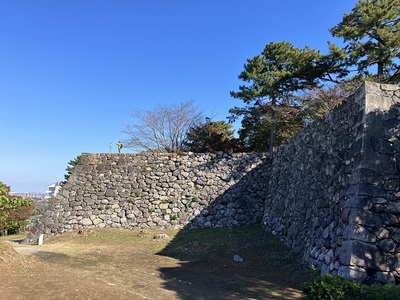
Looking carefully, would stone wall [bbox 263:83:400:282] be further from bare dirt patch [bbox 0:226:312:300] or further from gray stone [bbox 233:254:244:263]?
gray stone [bbox 233:254:244:263]

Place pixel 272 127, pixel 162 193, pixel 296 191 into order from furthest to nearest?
1. pixel 272 127
2. pixel 162 193
3. pixel 296 191

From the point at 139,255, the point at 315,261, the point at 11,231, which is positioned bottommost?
the point at 11,231

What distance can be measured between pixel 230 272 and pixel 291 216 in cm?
303

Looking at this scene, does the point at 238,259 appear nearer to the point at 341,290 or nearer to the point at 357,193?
the point at 357,193

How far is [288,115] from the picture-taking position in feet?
60.0

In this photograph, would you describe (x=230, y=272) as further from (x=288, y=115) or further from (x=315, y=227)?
(x=288, y=115)

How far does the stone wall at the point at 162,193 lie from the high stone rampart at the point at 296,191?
0.04 metres

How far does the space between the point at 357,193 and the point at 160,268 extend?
15.9 feet

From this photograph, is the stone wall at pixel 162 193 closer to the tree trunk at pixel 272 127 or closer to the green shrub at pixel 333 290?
the tree trunk at pixel 272 127

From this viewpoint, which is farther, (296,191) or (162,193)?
(162,193)

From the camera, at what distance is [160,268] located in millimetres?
7734

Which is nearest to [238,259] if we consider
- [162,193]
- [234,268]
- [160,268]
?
[234,268]

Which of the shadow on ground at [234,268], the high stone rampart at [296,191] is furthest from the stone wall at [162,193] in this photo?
the shadow on ground at [234,268]

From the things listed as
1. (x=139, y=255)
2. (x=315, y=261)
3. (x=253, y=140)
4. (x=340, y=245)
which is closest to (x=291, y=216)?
(x=315, y=261)
